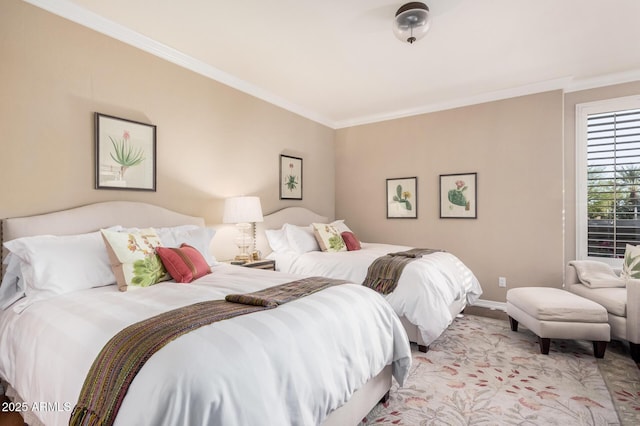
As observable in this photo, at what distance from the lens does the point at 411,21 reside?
2.49 metres

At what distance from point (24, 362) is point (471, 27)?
3.60 m

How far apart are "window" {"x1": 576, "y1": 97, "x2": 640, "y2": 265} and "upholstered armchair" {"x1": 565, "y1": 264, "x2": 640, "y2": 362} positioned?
0.91m

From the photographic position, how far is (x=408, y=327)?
300 cm

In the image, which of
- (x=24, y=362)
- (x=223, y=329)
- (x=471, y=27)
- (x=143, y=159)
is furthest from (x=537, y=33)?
(x=24, y=362)

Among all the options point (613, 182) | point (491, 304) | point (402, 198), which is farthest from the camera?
point (402, 198)

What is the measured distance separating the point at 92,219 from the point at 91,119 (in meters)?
0.78

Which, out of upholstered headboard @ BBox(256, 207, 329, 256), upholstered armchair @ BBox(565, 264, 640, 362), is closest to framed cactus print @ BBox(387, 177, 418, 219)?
upholstered headboard @ BBox(256, 207, 329, 256)

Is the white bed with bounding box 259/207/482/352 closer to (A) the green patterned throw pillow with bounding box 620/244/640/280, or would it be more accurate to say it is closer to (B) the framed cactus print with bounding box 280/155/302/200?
(B) the framed cactus print with bounding box 280/155/302/200

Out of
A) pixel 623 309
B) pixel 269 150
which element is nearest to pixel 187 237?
pixel 269 150

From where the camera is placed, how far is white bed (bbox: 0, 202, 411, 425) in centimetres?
103

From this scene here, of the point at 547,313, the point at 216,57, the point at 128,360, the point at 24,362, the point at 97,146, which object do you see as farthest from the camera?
the point at 216,57

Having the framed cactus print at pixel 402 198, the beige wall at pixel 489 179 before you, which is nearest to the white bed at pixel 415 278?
the beige wall at pixel 489 179

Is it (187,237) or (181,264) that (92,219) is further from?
(181,264)

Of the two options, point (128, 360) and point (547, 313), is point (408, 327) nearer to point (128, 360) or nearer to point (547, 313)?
point (547, 313)
